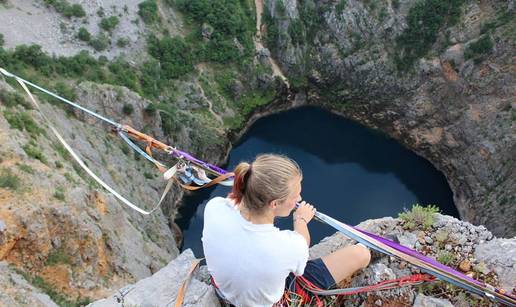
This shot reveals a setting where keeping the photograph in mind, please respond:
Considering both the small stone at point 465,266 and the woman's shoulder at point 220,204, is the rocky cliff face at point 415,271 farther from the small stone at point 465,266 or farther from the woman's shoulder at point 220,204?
the woman's shoulder at point 220,204

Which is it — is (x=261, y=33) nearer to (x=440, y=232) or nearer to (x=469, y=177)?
(x=469, y=177)

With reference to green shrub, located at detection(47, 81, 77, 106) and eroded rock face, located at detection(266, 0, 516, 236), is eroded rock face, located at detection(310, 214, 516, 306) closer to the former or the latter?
green shrub, located at detection(47, 81, 77, 106)

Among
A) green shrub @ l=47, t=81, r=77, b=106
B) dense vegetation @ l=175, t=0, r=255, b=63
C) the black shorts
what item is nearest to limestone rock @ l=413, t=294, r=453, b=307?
the black shorts

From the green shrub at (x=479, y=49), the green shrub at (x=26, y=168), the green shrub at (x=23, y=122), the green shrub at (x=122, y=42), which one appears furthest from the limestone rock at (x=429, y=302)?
the green shrub at (x=479, y=49)

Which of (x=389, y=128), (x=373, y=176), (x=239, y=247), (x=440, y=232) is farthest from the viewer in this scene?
(x=389, y=128)

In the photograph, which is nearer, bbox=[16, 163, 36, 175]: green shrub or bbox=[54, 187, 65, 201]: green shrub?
bbox=[16, 163, 36, 175]: green shrub

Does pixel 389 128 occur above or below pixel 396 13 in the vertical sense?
below

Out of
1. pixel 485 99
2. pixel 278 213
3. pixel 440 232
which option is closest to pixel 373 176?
pixel 485 99

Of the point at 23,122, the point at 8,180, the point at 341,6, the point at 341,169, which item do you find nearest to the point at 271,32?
the point at 341,6
